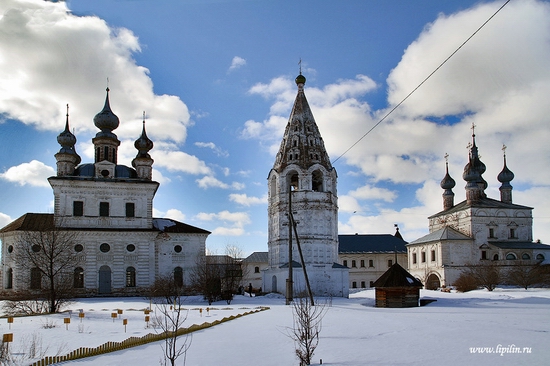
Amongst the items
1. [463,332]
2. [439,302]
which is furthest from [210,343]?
[439,302]

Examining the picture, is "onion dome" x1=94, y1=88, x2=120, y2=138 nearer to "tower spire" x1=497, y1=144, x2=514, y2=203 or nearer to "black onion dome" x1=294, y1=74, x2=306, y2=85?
"black onion dome" x1=294, y1=74, x2=306, y2=85

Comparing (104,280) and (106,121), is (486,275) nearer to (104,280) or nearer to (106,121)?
(104,280)

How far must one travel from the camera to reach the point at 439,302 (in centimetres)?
3036

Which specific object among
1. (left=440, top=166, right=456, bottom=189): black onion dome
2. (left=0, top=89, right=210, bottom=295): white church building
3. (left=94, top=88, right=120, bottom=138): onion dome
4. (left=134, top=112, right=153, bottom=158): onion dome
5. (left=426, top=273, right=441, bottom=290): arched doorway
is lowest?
(left=426, top=273, right=441, bottom=290): arched doorway

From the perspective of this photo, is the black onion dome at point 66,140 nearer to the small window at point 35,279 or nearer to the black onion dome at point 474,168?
the small window at point 35,279

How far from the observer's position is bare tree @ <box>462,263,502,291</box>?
4034cm

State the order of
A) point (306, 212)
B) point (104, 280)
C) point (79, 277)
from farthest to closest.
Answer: point (306, 212), point (104, 280), point (79, 277)

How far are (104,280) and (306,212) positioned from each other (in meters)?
15.5

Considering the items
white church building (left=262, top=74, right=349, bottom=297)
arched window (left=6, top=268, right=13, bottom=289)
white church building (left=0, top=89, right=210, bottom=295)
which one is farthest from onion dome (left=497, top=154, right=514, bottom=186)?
arched window (left=6, top=268, right=13, bottom=289)

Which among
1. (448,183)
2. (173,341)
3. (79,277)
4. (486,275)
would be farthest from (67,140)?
(448,183)

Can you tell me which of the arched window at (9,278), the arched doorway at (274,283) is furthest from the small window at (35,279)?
the arched doorway at (274,283)

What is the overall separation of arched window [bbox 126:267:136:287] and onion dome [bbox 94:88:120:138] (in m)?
10.5

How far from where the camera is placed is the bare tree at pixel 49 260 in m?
24.9

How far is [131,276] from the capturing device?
3838cm
